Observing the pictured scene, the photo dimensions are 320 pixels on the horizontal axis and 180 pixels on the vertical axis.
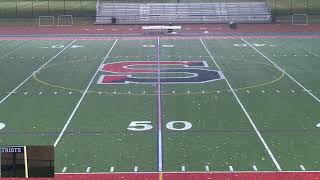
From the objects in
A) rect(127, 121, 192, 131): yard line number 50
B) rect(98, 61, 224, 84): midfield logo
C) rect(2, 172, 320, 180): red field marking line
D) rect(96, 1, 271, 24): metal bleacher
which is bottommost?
rect(2, 172, 320, 180): red field marking line

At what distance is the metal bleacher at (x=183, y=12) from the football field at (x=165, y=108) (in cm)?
1842

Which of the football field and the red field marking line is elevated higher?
the football field

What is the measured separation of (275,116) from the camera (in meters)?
14.0

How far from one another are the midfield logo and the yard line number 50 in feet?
17.4

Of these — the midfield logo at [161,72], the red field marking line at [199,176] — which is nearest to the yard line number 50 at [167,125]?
the red field marking line at [199,176]

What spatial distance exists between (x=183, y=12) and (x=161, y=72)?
87.0 ft

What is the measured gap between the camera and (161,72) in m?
20.7

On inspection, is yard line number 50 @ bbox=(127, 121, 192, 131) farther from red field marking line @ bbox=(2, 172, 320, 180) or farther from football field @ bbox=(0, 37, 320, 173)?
red field marking line @ bbox=(2, 172, 320, 180)

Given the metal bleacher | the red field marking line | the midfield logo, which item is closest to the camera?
the red field marking line

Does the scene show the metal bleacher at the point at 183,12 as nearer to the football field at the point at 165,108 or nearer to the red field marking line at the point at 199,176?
the football field at the point at 165,108

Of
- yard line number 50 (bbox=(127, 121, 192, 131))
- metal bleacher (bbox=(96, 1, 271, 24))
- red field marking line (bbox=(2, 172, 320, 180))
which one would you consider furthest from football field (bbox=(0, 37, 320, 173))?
metal bleacher (bbox=(96, 1, 271, 24))

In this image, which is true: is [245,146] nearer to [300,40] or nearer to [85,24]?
[300,40]

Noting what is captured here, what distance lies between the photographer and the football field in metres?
10.8

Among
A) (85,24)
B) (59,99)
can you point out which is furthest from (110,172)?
(85,24)
